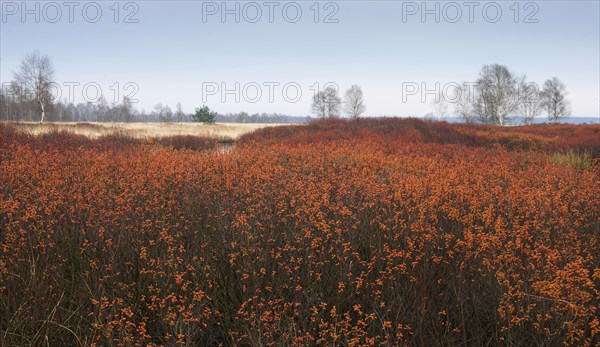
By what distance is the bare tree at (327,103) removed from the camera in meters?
63.2

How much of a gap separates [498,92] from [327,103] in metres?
25.8

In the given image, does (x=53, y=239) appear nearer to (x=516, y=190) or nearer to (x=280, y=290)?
(x=280, y=290)

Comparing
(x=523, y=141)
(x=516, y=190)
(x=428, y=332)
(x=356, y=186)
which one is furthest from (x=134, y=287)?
(x=523, y=141)

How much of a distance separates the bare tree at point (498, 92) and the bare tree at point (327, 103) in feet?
73.3

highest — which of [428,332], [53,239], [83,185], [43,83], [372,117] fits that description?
[43,83]

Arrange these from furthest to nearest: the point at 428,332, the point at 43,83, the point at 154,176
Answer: the point at 43,83, the point at 154,176, the point at 428,332

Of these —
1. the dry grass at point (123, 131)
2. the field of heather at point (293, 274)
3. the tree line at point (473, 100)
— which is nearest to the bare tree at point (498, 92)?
the tree line at point (473, 100)

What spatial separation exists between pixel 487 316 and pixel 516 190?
124 inches

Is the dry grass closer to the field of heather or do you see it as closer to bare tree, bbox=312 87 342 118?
the field of heather

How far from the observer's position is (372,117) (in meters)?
19.8

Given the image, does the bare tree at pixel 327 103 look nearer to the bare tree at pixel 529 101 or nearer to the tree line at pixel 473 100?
the tree line at pixel 473 100

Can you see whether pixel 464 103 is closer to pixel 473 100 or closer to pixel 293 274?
pixel 473 100

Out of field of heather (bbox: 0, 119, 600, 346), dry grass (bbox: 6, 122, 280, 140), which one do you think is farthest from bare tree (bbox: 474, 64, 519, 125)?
field of heather (bbox: 0, 119, 600, 346)

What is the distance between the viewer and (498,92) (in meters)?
45.9
